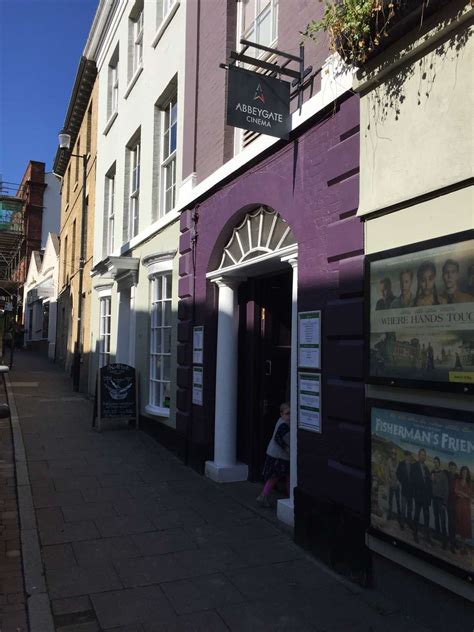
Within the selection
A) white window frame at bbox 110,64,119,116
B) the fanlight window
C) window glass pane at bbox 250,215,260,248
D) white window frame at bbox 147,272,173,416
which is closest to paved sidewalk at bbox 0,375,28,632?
white window frame at bbox 147,272,173,416

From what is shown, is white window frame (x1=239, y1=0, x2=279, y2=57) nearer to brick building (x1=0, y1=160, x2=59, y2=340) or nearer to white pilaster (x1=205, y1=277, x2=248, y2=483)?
white pilaster (x1=205, y1=277, x2=248, y2=483)

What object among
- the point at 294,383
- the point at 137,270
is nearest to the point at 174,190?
the point at 137,270

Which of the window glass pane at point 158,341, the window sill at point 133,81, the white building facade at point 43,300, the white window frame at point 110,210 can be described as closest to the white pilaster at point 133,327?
the window glass pane at point 158,341

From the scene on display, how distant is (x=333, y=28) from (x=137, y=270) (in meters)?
6.93

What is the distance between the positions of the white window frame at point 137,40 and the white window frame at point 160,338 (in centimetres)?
521

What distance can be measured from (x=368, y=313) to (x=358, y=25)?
1.95 metres

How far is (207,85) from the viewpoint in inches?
288

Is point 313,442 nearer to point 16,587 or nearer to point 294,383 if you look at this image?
point 294,383

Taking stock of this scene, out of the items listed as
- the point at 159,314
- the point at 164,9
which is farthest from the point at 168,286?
the point at 164,9

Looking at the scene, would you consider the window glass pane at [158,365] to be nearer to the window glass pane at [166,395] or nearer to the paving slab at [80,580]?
the window glass pane at [166,395]

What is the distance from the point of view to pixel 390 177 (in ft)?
12.4

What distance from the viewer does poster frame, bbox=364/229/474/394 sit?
3.12m

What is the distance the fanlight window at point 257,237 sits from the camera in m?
5.44

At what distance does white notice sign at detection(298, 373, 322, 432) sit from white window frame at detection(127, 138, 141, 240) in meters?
7.49
